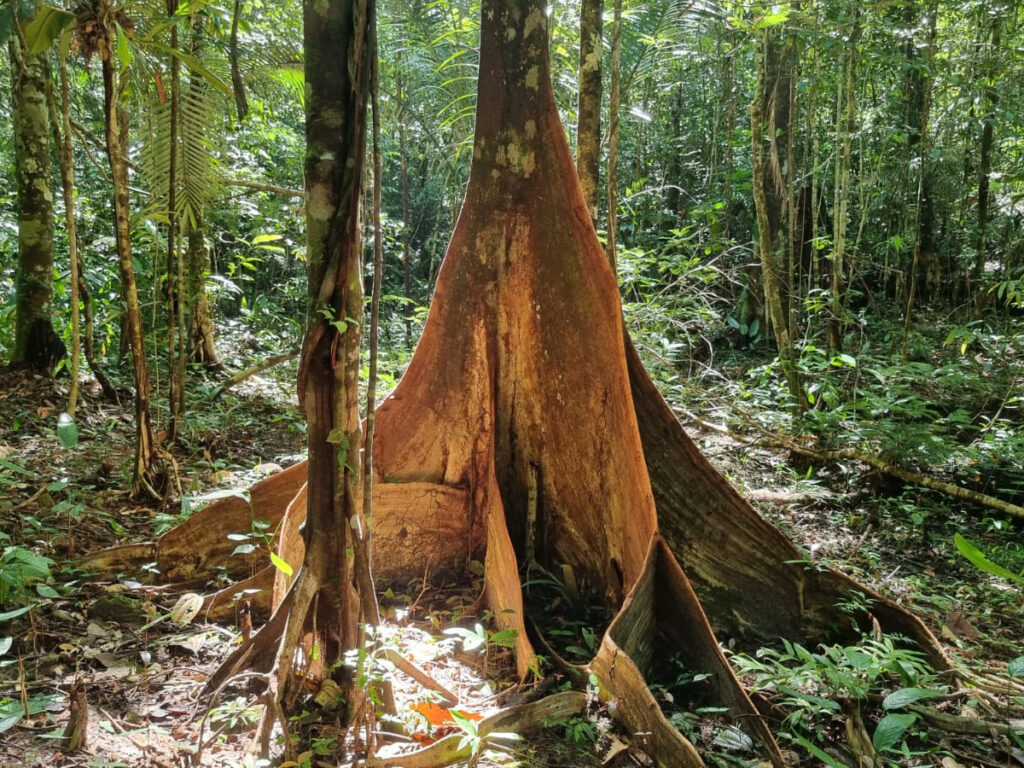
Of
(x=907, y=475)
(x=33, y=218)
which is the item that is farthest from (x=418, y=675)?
(x=33, y=218)

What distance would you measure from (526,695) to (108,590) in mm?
2019

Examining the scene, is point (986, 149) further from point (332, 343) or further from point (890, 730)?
point (332, 343)

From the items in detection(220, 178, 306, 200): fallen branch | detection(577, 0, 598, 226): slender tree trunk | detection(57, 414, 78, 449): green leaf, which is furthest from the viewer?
detection(577, 0, 598, 226): slender tree trunk

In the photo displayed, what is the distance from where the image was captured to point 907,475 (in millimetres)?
4957

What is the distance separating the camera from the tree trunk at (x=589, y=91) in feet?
14.8

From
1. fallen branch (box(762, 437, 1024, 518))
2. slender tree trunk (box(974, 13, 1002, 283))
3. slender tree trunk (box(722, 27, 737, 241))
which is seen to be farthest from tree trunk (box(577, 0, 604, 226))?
slender tree trunk (box(722, 27, 737, 241))

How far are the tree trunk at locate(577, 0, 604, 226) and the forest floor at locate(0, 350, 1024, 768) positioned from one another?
2462 mm

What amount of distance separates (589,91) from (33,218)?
4.73 metres

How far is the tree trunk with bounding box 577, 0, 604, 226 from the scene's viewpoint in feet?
14.8

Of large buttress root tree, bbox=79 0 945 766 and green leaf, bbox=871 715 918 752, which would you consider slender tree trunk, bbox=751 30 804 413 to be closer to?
large buttress root tree, bbox=79 0 945 766

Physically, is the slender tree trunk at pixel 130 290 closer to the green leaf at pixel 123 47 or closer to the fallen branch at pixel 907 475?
the green leaf at pixel 123 47

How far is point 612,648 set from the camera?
258 cm

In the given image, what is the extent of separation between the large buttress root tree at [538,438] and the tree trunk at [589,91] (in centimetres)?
125

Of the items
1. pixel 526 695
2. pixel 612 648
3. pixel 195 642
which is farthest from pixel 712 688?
pixel 195 642
